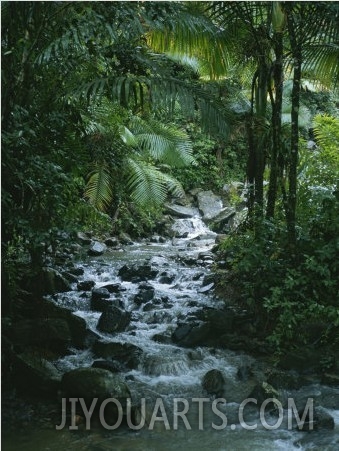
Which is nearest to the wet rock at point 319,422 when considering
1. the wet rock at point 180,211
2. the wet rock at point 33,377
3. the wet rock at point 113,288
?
the wet rock at point 33,377

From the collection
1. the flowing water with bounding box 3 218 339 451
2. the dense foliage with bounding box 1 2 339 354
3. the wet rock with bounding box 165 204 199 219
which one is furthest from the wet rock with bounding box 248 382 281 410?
the wet rock with bounding box 165 204 199 219

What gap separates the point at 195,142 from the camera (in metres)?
16.1

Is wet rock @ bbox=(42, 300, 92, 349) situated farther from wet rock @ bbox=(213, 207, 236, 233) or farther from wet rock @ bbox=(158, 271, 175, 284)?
wet rock @ bbox=(213, 207, 236, 233)

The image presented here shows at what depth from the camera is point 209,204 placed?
1423cm

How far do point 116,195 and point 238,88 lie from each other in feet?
12.5

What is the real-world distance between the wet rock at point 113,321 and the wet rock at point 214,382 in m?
1.40

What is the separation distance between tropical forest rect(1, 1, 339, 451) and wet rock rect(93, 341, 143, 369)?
1 centimetres

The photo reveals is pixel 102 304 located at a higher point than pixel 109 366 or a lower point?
higher

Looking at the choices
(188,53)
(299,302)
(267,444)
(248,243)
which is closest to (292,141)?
(248,243)

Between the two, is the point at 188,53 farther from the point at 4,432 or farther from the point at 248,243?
the point at 4,432

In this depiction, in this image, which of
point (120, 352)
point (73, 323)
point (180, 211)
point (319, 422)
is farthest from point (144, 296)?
point (180, 211)

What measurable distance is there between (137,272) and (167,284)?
570mm

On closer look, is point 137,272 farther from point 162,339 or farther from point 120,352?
point 120,352

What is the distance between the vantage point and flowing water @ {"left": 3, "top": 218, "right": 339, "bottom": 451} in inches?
154
